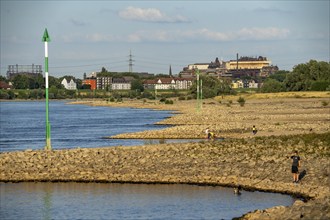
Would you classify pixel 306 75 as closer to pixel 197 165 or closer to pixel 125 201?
pixel 197 165

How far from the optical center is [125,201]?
32844mm

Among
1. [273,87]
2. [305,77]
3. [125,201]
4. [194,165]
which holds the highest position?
[305,77]

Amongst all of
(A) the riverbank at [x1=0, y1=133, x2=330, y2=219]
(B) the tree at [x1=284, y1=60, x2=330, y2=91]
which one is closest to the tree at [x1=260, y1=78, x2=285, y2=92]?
(B) the tree at [x1=284, y1=60, x2=330, y2=91]

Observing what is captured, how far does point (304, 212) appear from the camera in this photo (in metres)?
25.4

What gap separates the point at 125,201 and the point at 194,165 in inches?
281

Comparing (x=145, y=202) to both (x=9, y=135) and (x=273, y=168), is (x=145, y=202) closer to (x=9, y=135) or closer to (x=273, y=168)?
(x=273, y=168)

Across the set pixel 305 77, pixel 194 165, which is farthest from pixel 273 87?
pixel 194 165

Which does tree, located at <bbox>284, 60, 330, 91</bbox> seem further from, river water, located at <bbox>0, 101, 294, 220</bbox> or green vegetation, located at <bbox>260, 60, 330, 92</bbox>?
river water, located at <bbox>0, 101, 294, 220</bbox>

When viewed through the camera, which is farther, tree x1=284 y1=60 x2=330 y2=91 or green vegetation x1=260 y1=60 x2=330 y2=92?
tree x1=284 y1=60 x2=330 y2=91

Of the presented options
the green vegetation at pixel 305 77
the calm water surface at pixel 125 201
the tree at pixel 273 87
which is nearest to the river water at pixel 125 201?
the calm water surface at pixel 125 201

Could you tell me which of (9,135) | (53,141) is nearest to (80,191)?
(53,141)

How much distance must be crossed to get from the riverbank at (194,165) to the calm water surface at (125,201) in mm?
961

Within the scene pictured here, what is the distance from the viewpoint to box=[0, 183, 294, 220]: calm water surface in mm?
30109

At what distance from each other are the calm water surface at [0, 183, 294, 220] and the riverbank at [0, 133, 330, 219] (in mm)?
961
